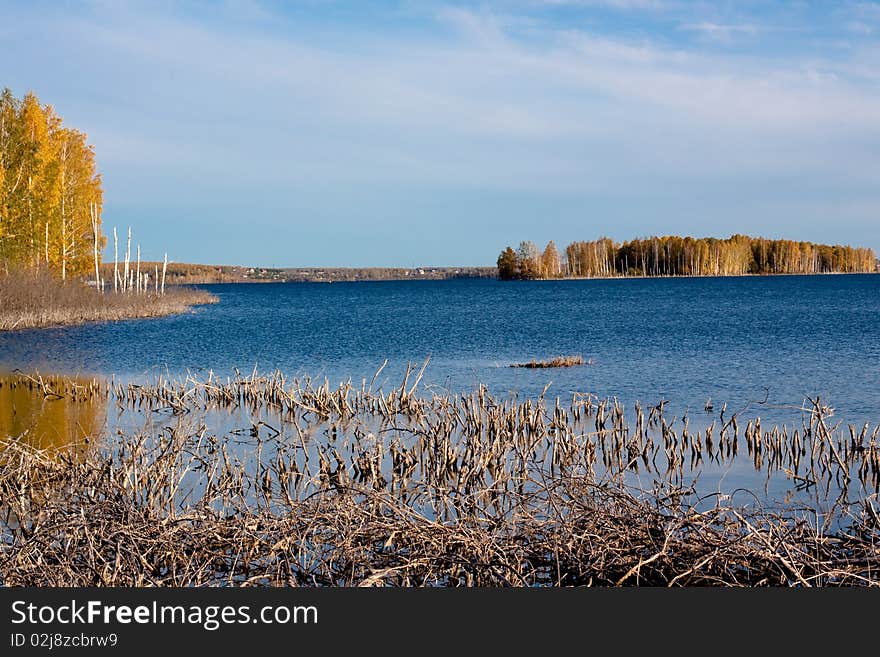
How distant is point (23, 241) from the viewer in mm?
45156

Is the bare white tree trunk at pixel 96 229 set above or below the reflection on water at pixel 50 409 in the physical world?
above

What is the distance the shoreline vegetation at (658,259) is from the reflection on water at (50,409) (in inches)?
5964

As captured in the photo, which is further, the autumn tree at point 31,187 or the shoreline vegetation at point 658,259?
the shoreline vegetation at point 658,259

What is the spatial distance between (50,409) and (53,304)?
25.2 metres

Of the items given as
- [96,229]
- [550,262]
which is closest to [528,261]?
[550,262]

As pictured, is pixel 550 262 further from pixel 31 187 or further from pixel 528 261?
pixel 31 187

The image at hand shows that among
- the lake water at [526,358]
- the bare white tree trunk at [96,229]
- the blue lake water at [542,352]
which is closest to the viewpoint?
the lake water at [526,358]

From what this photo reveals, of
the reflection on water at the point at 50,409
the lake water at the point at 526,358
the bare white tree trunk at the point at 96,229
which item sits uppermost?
the bare white tree trunk at the point at 96,229

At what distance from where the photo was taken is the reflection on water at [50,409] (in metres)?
15.5

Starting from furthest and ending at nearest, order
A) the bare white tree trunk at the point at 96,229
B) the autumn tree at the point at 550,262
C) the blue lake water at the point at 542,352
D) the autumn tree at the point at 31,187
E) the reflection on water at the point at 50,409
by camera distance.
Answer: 1. the autumn tree at the point at 550,262
2. the bare white tree trunk at the point at 96,229
3. the autumn tree at the point at 31,187
4. the blue lake water at the point at 542,352
5. the reflection on water at the point at 50,409

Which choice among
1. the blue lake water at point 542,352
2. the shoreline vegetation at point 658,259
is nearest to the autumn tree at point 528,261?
the shoreline vegetation at point 658,259

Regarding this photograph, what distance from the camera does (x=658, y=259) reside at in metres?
179

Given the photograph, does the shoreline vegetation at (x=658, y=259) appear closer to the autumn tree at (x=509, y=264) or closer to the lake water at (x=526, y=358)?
the autumn tree at (x=509, y=264)

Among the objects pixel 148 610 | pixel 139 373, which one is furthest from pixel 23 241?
pixel 148 610
